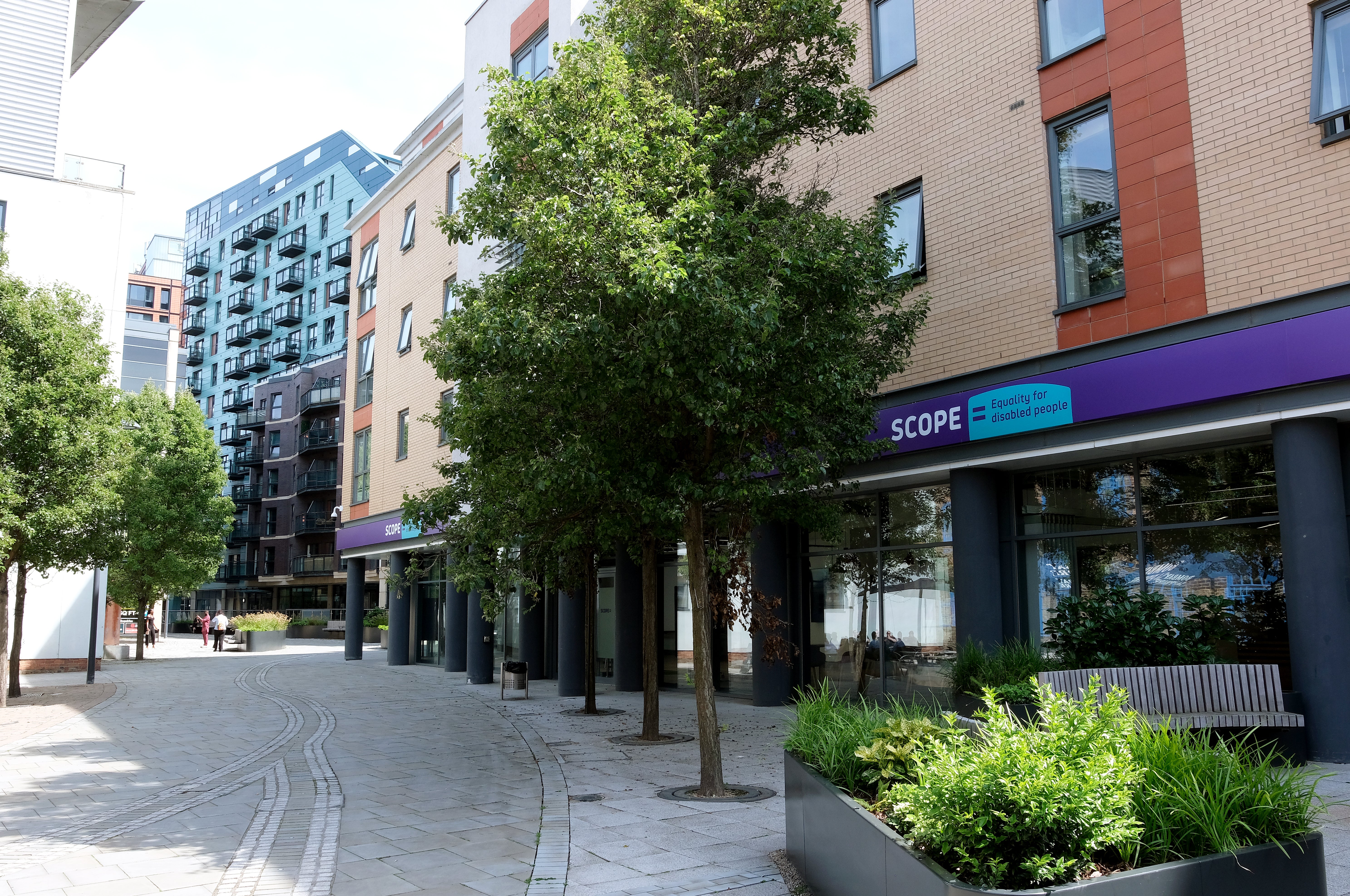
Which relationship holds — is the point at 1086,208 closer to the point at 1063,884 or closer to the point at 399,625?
the point at 1063,884

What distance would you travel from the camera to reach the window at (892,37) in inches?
581

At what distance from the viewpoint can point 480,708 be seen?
1802cm

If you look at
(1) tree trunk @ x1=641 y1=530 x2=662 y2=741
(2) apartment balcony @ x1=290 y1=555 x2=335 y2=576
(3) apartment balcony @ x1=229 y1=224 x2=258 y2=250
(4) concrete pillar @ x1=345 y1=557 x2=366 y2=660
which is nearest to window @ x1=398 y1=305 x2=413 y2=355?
(4) concrete pillar @ x1=345 y1=557 x2=366 y2=660

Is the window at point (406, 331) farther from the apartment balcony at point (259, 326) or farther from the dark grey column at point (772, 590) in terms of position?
the apartment balcony at point (259, 326)

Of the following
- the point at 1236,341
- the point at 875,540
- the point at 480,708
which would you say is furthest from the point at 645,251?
the point at 480,708

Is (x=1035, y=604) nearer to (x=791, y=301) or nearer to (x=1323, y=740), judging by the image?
(x=1323, y=740)

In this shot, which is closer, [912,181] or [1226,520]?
[1226,520]

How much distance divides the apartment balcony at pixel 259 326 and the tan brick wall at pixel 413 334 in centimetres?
5224

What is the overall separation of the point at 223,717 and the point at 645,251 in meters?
12.6

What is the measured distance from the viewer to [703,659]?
9195 mm

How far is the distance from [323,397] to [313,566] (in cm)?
1133

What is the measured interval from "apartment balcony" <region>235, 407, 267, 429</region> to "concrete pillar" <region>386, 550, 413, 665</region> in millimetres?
47949

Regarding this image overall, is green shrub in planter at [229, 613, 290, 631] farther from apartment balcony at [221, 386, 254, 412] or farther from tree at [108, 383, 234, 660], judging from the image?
apartment balcony at [221, 386, 254, 412]

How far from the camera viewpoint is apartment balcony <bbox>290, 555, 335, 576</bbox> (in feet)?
217
